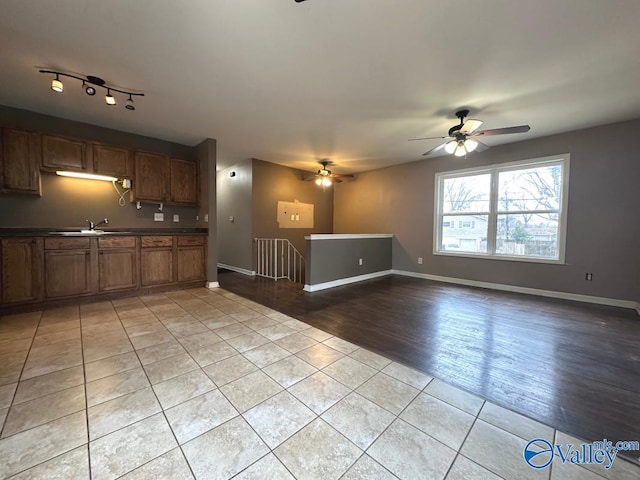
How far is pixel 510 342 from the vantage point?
243 cm

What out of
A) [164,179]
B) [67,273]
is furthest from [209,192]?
[67,273]

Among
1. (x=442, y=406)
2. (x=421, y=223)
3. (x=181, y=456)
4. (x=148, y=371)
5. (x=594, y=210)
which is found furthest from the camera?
(x=421, y=223)

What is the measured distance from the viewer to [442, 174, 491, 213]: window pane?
4.80 meters

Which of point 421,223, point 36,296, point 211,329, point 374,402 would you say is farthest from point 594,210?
point 36,296

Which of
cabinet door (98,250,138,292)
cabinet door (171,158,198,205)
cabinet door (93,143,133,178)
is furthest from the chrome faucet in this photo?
cabinet door (171,158,198,205)

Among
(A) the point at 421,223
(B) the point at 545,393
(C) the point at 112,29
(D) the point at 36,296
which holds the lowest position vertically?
(B) the point at 545,393

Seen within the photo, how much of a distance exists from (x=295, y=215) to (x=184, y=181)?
269cm

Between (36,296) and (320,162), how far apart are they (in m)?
5.09

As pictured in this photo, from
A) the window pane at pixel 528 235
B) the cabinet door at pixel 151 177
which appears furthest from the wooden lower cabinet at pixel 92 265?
the window pane at pixel 528 235

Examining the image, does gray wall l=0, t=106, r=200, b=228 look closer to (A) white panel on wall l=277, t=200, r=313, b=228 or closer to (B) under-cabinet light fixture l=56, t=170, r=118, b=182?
(B) under-cabinet light fixture l=56, t=170, r=118, b=182

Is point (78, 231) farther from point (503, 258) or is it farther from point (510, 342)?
point (503, 258)

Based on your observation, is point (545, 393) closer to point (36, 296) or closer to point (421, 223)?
point (421, 223)

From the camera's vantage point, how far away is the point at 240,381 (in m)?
1.75

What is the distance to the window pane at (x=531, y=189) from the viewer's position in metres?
4.11
